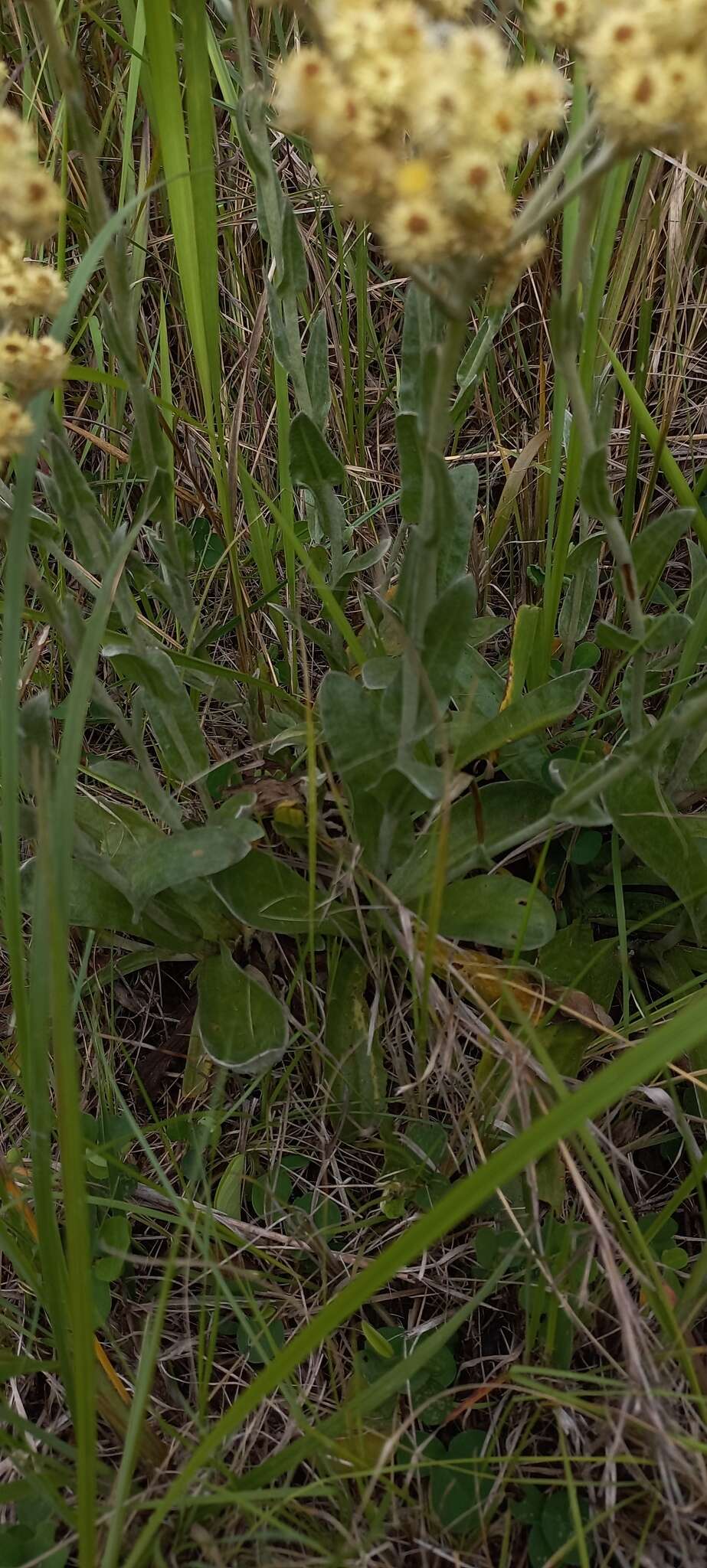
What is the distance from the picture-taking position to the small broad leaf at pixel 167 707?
1342mm

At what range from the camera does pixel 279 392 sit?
1578 millimetres

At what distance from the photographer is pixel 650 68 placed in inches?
30.8

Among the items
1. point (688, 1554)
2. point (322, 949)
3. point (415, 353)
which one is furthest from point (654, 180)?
point (688, 1554)

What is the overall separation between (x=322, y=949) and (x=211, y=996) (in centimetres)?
18

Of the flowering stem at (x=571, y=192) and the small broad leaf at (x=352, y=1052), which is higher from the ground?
the flowering stem at (x=571, y=192)

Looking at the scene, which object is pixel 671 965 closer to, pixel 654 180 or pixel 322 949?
pixel 322 949

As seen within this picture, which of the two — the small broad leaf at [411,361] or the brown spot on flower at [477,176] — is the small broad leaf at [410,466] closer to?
the small broad leaf at [411,361]

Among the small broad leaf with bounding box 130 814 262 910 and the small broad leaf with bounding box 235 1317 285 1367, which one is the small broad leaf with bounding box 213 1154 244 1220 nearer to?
the small broad leaf with bounding box 235 1317 285 1367

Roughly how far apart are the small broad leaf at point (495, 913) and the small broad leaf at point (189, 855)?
0.28 meters

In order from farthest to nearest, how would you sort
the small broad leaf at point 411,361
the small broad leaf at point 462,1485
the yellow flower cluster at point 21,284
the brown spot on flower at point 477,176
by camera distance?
the small broad leaf at point 411,361 < the small broad leaf at point 462,1485 < the yellow flower cluster at point 21,284 < the brown spot on flower at point 477,176

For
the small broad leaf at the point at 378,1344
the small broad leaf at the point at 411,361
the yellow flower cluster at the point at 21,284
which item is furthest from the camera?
the small broad leaf at the point at 411,361

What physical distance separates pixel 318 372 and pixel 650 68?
2.66 feet

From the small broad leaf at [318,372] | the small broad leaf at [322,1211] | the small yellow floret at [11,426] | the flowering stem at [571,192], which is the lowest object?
the small broad leaf at [322,1211]

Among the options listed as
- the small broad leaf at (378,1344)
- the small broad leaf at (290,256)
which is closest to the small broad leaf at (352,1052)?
the small broad leaf at (378,1344)
